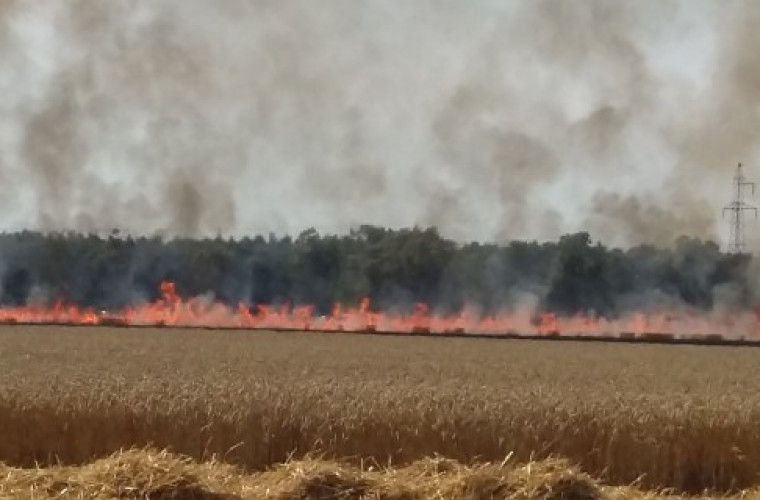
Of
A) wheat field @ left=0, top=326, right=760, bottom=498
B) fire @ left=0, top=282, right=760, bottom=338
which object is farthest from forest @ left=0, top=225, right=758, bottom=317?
wheat field @ left=0, top=326, right=760, bottom=498

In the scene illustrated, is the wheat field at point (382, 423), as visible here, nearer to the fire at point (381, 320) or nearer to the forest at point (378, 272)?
the fire at point (381, 320)

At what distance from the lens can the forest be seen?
64062 millimetres

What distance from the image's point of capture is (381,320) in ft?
206

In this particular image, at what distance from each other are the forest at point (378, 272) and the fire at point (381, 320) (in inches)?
58.6

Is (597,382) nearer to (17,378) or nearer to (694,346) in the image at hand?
(17,378)

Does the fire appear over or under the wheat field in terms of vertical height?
over

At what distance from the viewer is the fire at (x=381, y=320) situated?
2271 inches

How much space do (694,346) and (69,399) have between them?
35.8 m

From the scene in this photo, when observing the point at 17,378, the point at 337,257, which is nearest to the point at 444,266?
the point at 337,257

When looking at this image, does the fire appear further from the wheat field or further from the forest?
the wheat field

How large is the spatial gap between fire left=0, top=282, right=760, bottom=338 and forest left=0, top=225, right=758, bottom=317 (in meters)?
1.49

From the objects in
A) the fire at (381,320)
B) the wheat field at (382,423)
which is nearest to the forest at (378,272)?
the fire at (381,320)

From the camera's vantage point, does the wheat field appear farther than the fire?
No

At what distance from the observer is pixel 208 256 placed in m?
74.5
